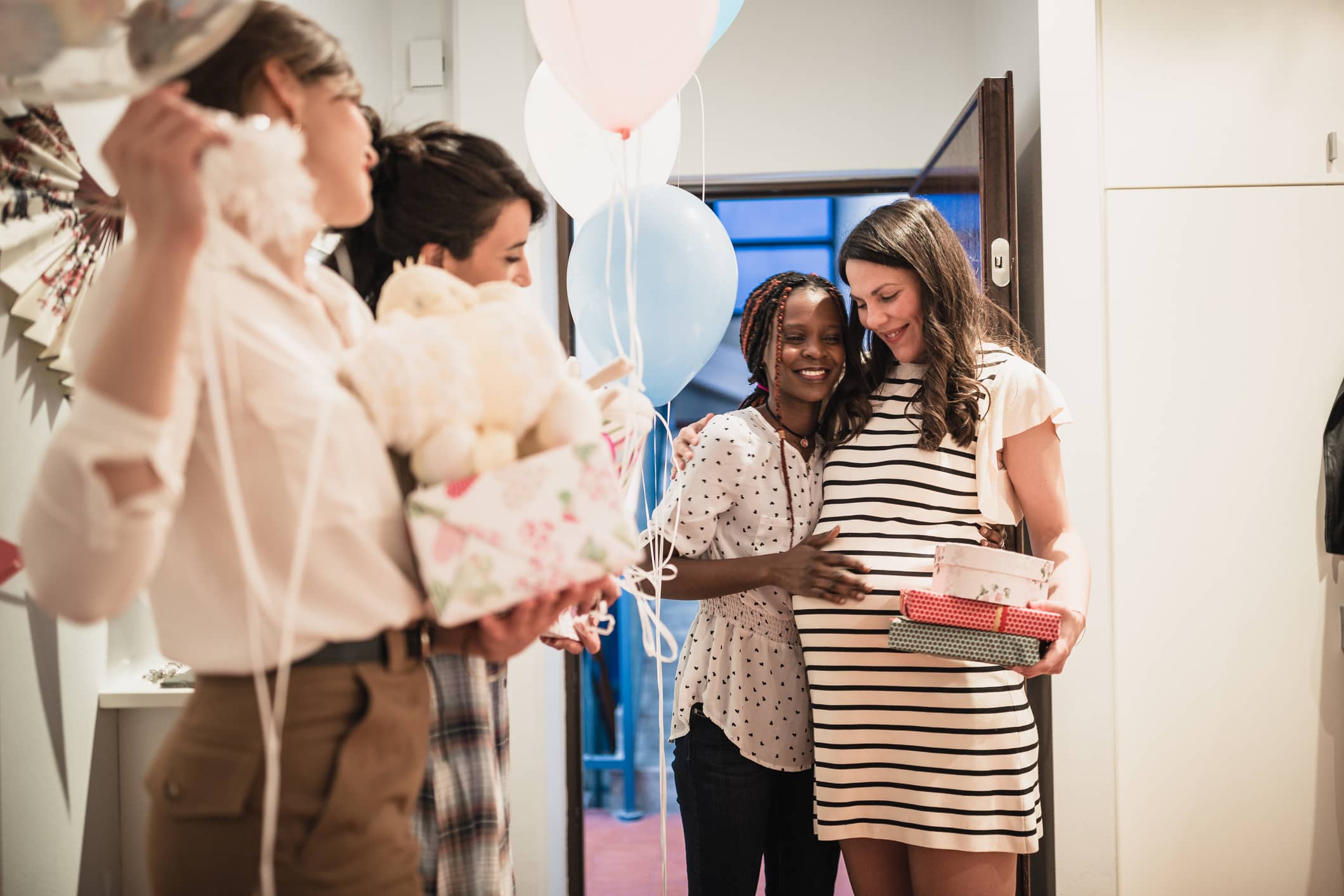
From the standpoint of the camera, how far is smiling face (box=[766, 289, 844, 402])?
1.72 m

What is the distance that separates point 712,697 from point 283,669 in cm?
111

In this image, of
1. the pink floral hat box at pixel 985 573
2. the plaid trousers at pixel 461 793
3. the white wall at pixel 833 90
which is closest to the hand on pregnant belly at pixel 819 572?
the pink floral hat box at pixel 985 573

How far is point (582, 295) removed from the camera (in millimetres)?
1748

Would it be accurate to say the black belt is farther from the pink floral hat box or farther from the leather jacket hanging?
Result: the leather jacket hanging

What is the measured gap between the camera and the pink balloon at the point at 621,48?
4.58 feet

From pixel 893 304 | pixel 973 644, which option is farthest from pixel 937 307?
pixel 973 644

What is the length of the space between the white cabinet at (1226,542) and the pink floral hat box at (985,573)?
910mm

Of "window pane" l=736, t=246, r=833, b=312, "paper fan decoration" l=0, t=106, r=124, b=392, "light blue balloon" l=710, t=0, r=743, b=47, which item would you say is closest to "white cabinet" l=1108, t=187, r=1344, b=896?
"light blue balloon" l=710, t=0, r=743, b=47

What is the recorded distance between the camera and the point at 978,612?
1.42 meters

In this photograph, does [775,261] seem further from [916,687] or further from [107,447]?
[107,447]

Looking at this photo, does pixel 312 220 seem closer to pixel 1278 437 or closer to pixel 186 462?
pixel 186 462

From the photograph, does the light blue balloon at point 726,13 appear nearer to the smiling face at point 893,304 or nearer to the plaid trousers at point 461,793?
the smiling face at point 893,304

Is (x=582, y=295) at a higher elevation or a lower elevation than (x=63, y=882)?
higher

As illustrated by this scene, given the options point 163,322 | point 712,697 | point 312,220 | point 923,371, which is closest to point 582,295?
point 923,371
